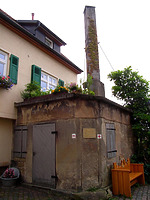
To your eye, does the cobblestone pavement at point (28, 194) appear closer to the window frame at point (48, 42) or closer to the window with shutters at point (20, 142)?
the window with shutters at point (20, 142)

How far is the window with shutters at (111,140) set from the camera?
6343 millimetres

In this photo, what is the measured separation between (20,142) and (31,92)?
2.14m

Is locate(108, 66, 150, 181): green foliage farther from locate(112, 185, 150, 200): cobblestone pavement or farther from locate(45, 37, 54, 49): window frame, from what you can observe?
locate(45, 37, 54, 49): window frame

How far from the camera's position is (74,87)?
6371 mm

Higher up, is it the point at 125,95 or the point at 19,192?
the point at 125,95

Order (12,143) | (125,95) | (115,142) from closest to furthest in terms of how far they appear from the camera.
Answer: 1. (115,142)
2. (12,143)
3. (125,95)

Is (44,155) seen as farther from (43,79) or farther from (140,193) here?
(43,79)

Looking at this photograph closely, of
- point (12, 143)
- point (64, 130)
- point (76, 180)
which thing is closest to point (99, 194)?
point (76, 180)

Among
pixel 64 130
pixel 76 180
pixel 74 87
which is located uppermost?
pixel 74 87

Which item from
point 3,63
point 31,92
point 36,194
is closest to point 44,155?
point 36,194

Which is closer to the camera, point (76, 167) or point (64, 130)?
point (76, 167)

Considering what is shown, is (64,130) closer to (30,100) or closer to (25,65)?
(30,100)

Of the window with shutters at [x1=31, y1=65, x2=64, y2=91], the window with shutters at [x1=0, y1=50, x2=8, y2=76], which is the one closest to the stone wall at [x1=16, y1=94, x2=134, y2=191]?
the window with shutters at [x1=0, y1=50, x2=8, y2=76]

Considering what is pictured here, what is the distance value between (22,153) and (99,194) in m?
3.40
